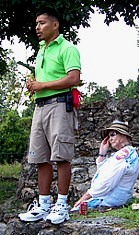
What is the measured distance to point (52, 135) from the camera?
3.68 m

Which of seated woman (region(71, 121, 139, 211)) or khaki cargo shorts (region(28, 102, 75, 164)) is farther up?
khaki cargo shorts (region(28, 102, 75, 164))

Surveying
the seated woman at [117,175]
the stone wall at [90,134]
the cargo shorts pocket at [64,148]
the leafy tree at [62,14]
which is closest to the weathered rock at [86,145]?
the stone wall at [90,134]

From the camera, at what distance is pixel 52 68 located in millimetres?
3803

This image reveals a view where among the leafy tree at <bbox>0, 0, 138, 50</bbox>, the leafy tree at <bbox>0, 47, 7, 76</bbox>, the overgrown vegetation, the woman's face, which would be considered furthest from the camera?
the leafy tree at <bbox>0, 47, 7, 76</bbox>

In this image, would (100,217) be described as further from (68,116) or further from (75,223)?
(68,116)

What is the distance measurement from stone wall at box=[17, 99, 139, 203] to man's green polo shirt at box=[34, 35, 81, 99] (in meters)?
3.20

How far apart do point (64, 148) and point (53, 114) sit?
9.6 inches

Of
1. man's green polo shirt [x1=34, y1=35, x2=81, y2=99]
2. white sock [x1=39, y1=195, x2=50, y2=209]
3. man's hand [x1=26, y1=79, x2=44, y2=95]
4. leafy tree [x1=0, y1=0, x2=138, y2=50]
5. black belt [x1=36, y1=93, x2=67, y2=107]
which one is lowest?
white sock [x1=39, y1=195, x2=50, y2=209]

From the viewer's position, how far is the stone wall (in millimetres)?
6992

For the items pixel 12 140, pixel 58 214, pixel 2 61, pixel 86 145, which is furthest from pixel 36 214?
pixel 12 140

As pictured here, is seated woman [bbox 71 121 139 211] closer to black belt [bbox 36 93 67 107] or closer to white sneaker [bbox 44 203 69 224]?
white sneaker [bbox 44 203 69 224]

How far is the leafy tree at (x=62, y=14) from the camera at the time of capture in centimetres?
779

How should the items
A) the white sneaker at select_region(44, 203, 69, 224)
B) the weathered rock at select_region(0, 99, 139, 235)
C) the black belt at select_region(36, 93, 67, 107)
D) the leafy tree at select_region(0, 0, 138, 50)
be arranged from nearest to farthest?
Answer: the white sneaker at select_region(44, 203, 69, 224)
the black belt at select_region(36, 93, 67, 107)
the weathered rock at select_region(0, 99, 139, 235)
the leafy tree at select_region(0, 0, 138, 50)

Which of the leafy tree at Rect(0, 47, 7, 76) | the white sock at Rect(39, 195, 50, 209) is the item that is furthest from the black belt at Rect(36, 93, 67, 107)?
the leafy tree at Rect(0, 47, 7, 76)
